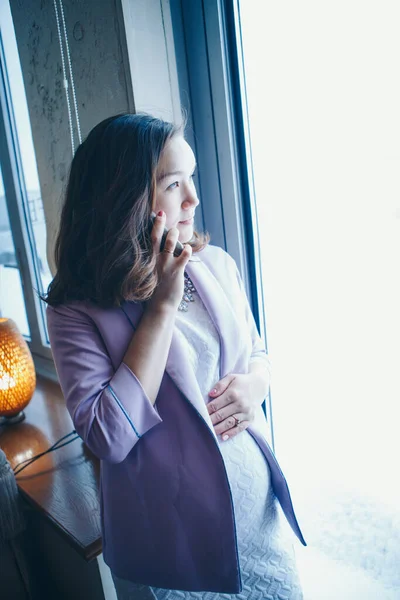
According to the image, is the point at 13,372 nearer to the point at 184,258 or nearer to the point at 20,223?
the point at 20,223

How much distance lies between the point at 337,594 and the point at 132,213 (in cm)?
105

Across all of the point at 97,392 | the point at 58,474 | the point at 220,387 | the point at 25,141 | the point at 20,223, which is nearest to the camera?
the point at 97,392

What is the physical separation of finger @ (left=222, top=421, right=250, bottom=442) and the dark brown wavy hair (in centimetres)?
31

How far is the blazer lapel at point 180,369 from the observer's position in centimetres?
76

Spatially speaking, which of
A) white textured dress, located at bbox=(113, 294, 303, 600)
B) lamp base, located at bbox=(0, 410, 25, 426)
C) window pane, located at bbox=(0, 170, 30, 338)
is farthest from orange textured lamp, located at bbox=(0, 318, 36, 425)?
white textured dress, located at bbox=(113, 294, 303, 600)

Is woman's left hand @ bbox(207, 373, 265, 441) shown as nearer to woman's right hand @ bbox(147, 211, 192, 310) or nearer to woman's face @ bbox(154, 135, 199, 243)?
woman's right hand @ bbox(147, 211, 192, 310)

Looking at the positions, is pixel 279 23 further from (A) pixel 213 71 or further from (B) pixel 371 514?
(B) pixel 371 514

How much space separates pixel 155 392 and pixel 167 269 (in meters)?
0.23

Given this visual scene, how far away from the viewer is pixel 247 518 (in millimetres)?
812

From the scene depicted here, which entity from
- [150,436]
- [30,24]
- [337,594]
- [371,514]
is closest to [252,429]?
[150,436]

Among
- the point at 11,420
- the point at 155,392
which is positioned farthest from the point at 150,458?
the point at 11,420

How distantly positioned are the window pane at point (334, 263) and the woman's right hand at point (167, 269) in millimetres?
378

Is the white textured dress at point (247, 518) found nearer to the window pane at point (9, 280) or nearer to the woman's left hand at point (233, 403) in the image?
the woman's left hand at point (233, 403)

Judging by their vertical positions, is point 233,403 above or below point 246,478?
above
